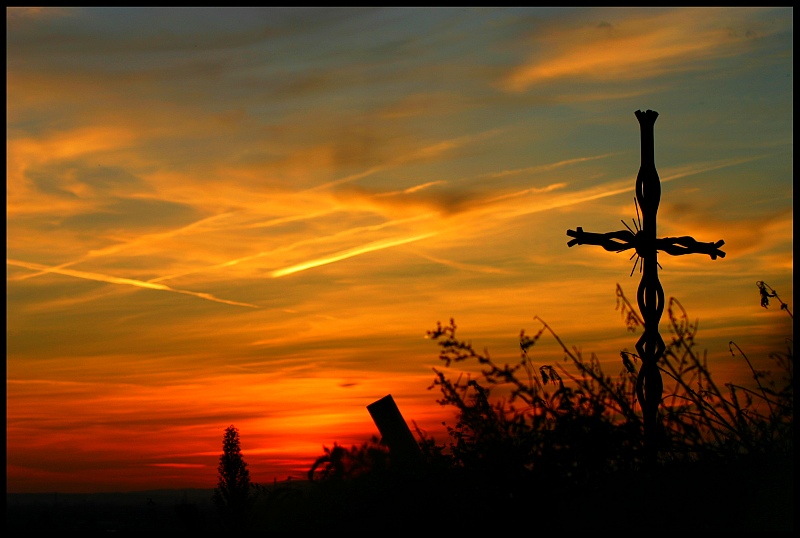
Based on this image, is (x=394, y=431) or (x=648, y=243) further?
(x=648, y=243)

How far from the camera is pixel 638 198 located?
8.27 metres

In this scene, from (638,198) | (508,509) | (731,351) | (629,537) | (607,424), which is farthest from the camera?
(638,198)

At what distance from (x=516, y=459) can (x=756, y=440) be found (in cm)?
167

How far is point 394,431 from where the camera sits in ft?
19.2

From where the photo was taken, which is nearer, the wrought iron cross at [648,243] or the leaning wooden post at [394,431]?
the leaning wooden post at [394,431]

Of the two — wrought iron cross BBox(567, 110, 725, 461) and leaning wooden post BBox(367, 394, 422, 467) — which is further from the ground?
wrought iron cross BBox(567, 110, 725, 461)

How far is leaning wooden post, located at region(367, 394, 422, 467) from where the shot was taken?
18.6 ft

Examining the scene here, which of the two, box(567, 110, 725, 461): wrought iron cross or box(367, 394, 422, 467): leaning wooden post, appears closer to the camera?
box(367, 394, 422, 467): leaning wooden post

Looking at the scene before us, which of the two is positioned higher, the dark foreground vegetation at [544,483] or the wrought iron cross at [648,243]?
the wrought iron cross at [648,243]

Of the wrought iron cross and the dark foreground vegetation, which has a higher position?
the wrought iron cross

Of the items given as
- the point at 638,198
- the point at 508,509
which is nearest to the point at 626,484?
the point at 508,509

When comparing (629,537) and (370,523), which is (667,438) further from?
(370,523)

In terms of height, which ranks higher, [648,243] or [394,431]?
[648,243]

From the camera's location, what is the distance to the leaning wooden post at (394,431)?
5668mm
